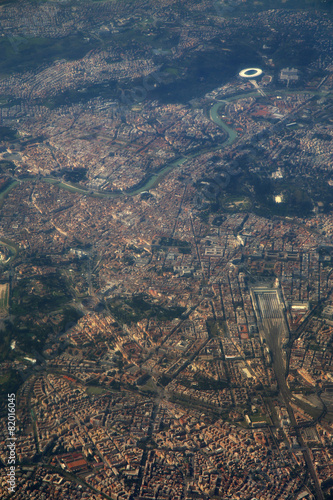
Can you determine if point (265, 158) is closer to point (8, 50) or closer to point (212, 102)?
point (212, 102)

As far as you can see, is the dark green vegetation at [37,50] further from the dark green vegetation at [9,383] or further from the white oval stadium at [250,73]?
the dark green vegetation at [9,383]

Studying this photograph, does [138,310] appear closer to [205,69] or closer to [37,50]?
[205,69]

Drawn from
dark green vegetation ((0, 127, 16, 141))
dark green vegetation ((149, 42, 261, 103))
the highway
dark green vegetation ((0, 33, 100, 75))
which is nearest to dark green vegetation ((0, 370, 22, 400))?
the highway

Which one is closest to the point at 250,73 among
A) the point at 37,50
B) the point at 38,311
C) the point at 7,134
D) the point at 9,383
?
the point at 37,50

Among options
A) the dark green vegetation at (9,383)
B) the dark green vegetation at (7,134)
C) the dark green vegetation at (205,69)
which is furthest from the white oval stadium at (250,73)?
the dark green vegetation at (9,383)

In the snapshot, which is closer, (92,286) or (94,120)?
(92,286)

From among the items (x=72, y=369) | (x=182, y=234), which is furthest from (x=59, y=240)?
(x=72, y=369)
